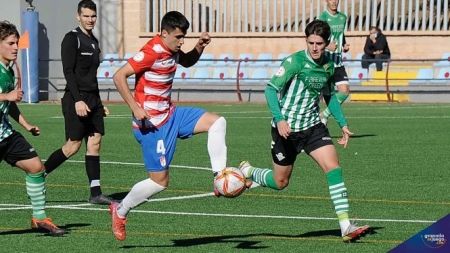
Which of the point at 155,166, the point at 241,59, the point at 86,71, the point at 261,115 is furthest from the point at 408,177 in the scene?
the point at 241,59

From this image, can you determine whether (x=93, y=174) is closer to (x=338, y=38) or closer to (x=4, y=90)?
(x=4, y=90)

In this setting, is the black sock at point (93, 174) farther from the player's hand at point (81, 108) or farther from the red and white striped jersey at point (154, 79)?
the red and white striped jersey at point (154, 79)

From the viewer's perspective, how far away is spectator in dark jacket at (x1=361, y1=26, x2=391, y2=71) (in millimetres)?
32906

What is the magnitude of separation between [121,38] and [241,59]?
701cm

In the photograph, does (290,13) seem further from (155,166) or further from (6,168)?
(155,166)

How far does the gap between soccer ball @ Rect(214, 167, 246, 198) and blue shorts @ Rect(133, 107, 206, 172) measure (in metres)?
0.54

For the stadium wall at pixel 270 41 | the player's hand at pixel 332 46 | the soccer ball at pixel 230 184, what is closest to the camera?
the soccer ball at pixel 230 184

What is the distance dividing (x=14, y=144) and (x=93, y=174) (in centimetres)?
256

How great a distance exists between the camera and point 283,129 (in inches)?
387

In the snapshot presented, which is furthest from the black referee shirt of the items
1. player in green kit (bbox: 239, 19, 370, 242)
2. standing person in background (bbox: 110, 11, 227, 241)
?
player in green kit (bbox: 239, 19, 370, 242)

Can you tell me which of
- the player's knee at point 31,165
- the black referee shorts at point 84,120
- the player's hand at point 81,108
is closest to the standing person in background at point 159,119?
the player's knee at point 31,165

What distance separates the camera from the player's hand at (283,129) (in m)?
9.83

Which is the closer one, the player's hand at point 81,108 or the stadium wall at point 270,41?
the player's hand at point 81,108

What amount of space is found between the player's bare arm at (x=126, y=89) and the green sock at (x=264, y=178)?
1737mm
